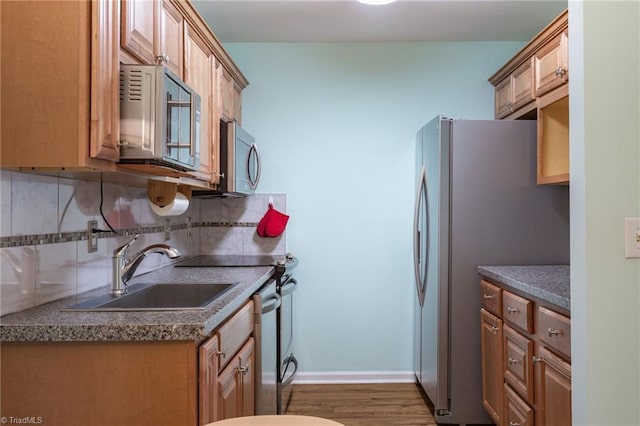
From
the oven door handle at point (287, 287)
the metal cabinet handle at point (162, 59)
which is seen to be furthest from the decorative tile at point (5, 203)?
the oven door handle at point (287, 287)

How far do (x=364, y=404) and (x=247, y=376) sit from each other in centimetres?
127

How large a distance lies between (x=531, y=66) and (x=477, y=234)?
39.6 inches

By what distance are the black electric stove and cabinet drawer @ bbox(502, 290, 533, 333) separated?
4.15 feet

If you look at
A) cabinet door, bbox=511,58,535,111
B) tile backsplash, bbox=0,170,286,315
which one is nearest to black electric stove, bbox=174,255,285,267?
tile backsplash, bbox=0,170,286,315

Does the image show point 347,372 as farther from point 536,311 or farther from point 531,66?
point 531,66

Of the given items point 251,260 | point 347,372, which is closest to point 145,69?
point 251,260

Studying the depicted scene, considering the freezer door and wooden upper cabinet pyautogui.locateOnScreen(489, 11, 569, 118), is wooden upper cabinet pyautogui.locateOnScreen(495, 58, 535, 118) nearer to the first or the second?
wooden upper cabinet pyautogui.locateOnScreen(489, 11, 569, 118)

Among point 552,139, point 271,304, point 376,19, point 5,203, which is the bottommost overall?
point 271,304

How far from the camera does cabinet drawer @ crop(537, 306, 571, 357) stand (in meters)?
1.62

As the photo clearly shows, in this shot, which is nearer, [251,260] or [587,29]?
[587,29]

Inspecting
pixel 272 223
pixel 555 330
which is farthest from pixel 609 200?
pixel 272 223

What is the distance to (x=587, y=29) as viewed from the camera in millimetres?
1185

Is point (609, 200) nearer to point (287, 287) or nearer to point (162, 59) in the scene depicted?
point (162, 59)

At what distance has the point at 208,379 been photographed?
1.34 meters
